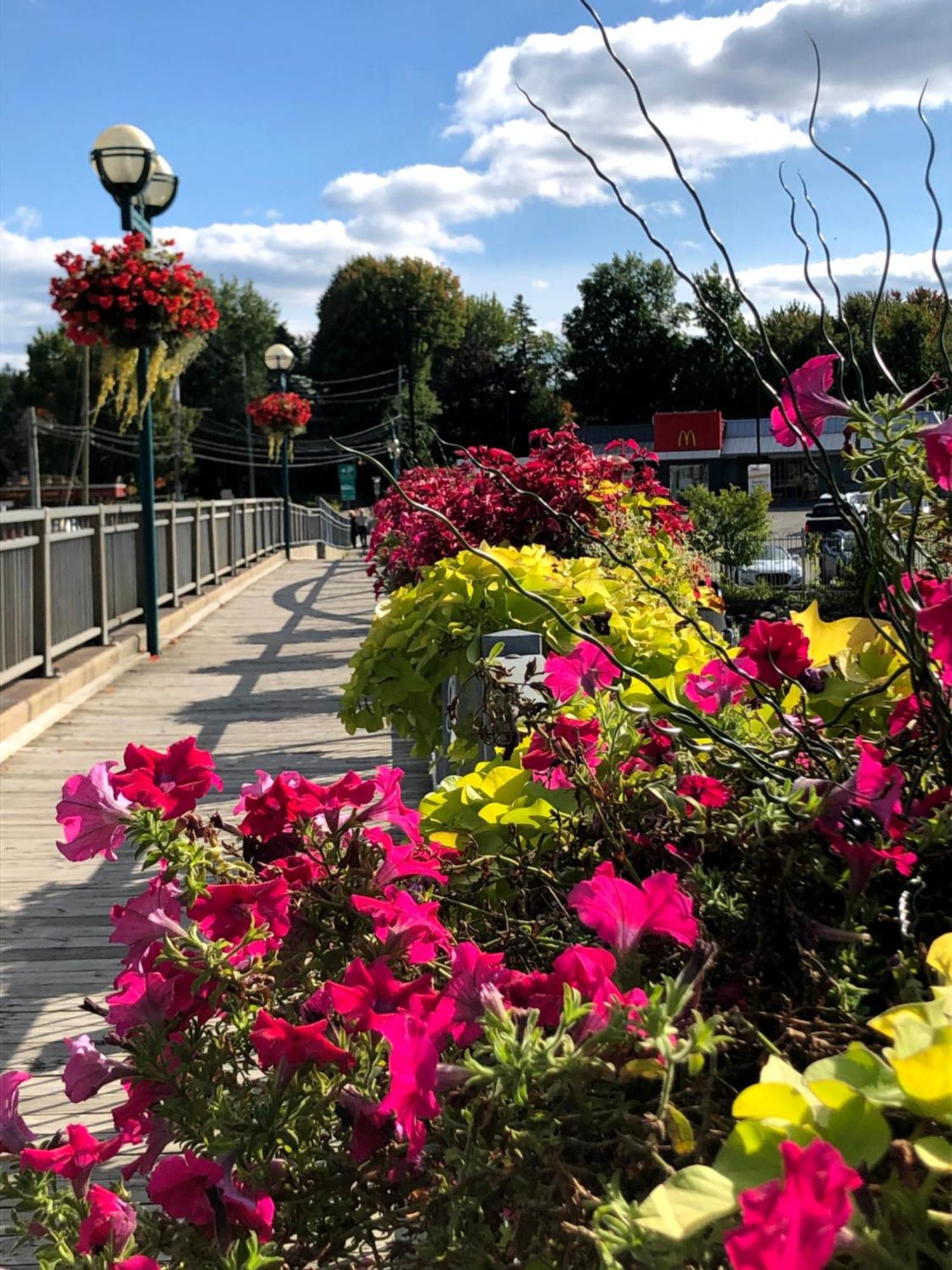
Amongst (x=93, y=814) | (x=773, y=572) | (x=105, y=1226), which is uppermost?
(x=93, y=814)

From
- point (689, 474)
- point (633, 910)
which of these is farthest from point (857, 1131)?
point (689, 474)

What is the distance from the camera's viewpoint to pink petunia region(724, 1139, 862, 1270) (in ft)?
2.19

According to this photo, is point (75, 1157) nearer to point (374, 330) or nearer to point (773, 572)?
point (773, 572)

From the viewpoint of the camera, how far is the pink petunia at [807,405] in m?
1.54

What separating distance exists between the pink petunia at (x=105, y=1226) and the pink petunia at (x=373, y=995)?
0.95ft

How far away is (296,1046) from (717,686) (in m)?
0.87

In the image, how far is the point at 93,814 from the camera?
1519 millimetres

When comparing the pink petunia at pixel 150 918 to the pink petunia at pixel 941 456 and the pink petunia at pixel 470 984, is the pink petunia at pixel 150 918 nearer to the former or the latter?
the pink petunia at pixel 470 984

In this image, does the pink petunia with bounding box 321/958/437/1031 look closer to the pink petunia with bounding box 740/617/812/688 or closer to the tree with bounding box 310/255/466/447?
the pink petunia with bounding box 740/617/812/688

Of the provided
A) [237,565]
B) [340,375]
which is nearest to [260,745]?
[237,565]

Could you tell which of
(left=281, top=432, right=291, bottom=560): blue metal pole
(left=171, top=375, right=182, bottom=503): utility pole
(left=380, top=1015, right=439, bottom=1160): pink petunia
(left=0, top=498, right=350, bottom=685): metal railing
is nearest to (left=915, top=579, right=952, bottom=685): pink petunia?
(left=380, top=1015, right=439, bottom=1160): pink petunia

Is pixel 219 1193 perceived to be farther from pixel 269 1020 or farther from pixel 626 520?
pixel 626 520

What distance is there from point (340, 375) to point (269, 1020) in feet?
277

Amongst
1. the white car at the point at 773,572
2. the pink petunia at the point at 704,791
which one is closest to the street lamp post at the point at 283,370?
the white car at the point at 773,572
